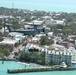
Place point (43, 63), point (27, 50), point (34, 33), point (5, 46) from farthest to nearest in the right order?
point (34, 33) < point (5, 46) < point (27, 50) < point (43, 63)

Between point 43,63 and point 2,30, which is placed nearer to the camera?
point 43,63

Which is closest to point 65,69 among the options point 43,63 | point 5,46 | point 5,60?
point 43,63

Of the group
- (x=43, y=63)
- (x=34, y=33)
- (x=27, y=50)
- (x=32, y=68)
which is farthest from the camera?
(x=34, y=33)

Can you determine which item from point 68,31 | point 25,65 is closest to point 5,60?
point 25,65

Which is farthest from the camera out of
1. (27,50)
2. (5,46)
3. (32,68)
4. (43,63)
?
(5,46)

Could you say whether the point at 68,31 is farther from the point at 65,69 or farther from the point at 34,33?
the point at 65,69

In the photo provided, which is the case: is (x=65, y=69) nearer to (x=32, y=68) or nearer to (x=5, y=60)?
(x=32, y=68)

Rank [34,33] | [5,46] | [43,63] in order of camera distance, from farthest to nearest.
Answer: [34,33] < [5,46] < [43,63]

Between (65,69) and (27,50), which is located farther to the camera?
(27,50)
